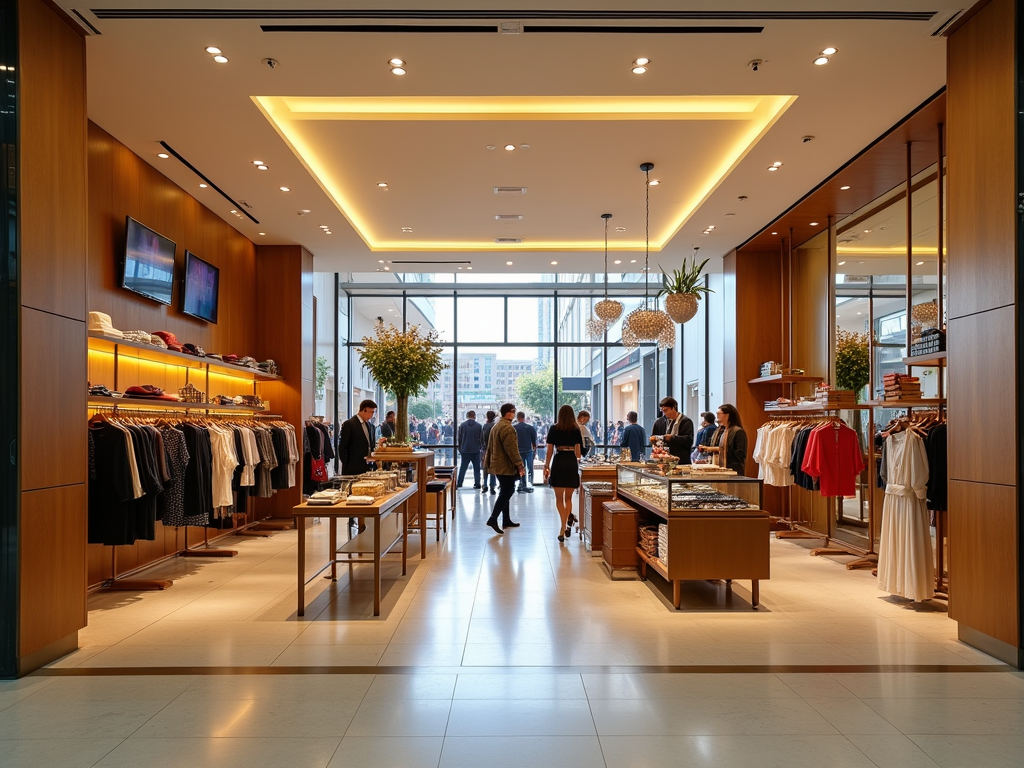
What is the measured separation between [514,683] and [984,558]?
2.89 meters

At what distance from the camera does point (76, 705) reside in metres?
3.49

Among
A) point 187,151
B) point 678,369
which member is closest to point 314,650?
point 187,151

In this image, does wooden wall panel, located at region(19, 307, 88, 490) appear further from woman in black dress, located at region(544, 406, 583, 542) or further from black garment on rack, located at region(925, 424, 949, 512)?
black garment on rack, located at region(925, 424, 949, 512)

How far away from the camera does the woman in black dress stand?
27.5 ft

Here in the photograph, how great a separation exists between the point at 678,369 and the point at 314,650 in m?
12.2

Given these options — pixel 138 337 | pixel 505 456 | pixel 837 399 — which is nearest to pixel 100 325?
pixel 138 337

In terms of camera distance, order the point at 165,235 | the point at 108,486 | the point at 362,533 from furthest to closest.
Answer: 1. the point at 165,235
2. the point at 362,533
3. the point at 108,486

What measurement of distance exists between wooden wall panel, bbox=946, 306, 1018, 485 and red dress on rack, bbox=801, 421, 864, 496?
2.99 meters

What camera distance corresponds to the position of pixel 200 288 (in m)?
8.12

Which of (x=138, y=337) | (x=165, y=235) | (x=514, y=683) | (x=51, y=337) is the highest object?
(x=165, y=235)

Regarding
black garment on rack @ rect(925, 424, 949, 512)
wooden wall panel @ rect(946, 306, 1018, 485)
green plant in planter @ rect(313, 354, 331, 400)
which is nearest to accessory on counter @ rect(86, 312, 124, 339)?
wooden wall panel @ rect(946, 306, 1018, 485)

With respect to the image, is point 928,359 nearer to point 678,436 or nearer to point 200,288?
point 678,436

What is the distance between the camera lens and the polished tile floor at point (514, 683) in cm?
301

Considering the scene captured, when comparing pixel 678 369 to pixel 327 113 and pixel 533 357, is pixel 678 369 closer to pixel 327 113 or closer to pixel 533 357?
pixel 533 357
